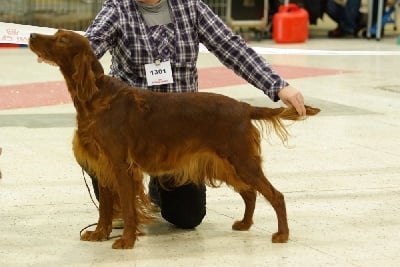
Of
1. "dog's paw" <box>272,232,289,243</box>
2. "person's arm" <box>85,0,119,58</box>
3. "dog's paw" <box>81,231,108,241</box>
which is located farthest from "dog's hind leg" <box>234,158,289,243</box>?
"person's arm" <box>85,0,119,58</box>

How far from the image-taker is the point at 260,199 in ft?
15.8

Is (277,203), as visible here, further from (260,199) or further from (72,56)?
(72,56)

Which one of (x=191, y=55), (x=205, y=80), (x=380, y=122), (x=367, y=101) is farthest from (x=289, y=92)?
(x=205, y=80)

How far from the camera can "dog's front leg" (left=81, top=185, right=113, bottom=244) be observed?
400cm

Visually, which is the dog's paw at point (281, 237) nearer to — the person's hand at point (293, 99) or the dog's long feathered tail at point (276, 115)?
the dog's long feathered tail at point (276, 115)

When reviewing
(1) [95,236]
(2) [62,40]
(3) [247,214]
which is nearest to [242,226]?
(3) [247,214]

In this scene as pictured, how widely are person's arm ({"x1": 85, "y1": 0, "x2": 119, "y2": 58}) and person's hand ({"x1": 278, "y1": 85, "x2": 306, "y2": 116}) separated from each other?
0.83m

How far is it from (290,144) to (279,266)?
8.21ft

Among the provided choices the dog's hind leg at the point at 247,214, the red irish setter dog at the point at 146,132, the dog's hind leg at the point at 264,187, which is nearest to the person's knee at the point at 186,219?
the dog's hind leg at the point at 247,214

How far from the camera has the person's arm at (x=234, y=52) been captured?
13.6 ft

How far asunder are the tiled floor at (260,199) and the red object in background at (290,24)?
3655mm

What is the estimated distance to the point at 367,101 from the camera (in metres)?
7.87

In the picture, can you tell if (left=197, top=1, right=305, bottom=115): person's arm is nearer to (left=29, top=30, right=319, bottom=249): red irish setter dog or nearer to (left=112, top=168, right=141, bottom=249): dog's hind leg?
(left=29, top=30, right=319, bottom=249): red irish setter dog

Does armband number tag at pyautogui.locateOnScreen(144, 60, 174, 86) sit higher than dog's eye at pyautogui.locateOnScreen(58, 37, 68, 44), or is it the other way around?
dog's eye at pyautogui.locateOnScreen(58, 37, 68, 44)
